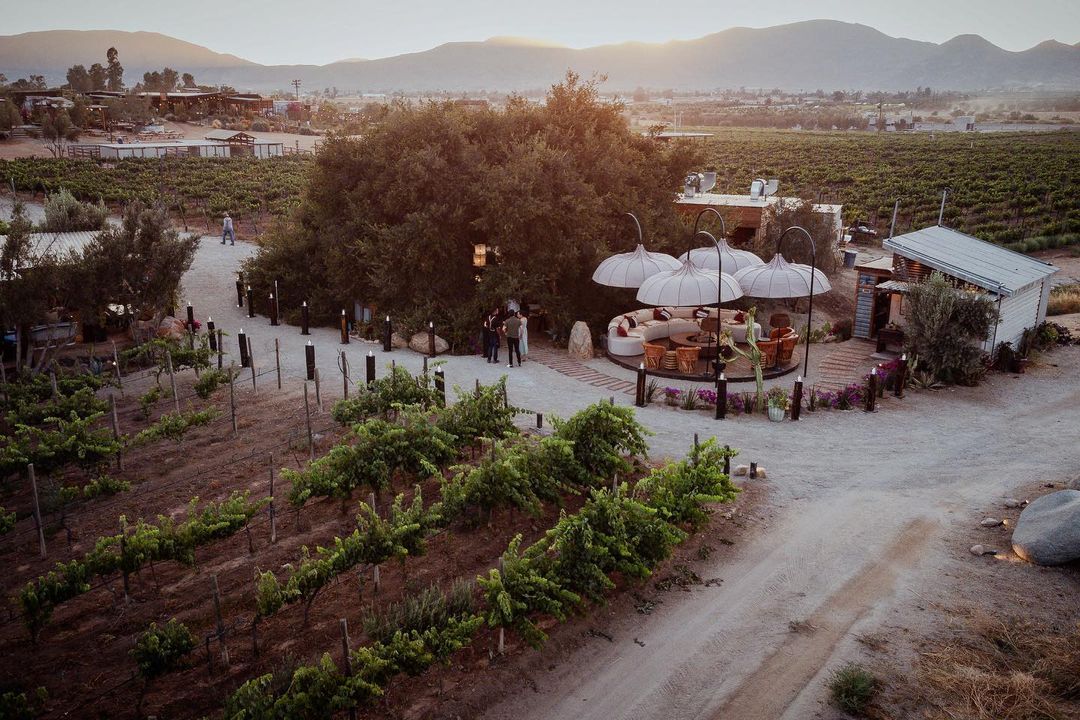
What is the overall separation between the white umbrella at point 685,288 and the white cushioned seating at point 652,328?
140 cm

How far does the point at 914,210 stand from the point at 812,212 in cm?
2042

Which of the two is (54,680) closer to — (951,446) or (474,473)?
(474,473)

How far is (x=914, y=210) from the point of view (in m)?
45.4

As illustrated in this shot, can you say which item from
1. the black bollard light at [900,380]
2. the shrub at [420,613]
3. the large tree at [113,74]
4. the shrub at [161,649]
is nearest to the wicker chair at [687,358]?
the black bollard light at [900,380]

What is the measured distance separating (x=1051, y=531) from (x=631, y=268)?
1101 cm

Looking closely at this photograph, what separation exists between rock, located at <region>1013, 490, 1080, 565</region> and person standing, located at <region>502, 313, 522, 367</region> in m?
11.0

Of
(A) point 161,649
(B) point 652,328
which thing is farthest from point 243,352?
(A) point 161,649

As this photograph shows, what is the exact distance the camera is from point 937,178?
57.1m

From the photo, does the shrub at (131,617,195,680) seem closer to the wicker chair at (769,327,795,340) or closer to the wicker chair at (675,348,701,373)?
the wicker chair at (675,348,701,373)

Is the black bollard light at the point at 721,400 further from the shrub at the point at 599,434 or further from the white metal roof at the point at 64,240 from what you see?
the white metal roof at the point at 64,240

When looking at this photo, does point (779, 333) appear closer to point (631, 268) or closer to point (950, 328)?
point (950, 328)

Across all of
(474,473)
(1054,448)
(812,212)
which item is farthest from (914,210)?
(474,473)

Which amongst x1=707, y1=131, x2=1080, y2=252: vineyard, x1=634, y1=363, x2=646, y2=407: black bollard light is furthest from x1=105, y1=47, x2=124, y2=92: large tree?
x1=634, y1=363, x2=646, y2=407: black bollard light

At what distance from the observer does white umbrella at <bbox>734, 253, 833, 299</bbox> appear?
1825 centimetres
